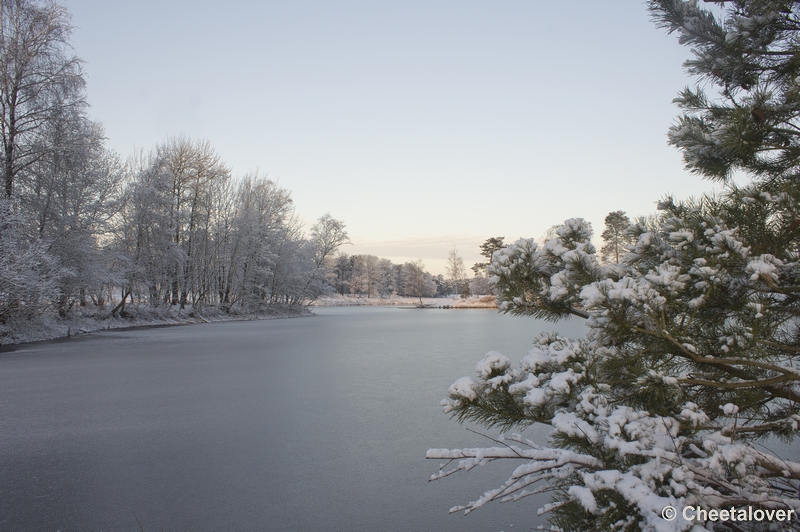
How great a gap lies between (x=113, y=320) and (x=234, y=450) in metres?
17.8

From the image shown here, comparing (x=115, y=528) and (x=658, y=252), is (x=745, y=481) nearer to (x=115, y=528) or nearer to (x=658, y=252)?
(x=658, y=252)

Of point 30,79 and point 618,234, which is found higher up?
point 30,79

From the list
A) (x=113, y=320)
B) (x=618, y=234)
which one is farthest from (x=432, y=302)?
(x=618, y=234)

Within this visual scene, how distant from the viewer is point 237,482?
127 inches

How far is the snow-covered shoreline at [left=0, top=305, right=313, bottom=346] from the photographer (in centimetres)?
1259

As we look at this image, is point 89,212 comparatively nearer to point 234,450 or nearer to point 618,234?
point 234,450

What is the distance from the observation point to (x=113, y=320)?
1823 centimetres

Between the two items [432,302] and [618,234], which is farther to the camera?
[432,302]

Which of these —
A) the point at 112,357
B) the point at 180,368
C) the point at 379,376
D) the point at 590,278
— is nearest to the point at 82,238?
the point at 112,357

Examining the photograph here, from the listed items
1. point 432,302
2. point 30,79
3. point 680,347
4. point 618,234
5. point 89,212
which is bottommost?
point 432,302

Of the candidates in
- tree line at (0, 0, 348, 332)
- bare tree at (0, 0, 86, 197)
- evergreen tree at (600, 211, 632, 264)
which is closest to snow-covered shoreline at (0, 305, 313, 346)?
tree line at (0, 0, 348, 332)

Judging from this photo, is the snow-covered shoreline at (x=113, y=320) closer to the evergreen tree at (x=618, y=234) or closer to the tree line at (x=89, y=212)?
the tree line at (x=89, y=212)

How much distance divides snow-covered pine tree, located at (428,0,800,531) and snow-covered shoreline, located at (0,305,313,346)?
49.7ft

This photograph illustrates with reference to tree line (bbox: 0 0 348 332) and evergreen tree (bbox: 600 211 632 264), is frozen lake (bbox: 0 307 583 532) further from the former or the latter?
tree line (bbox: 0 0 348 332)
